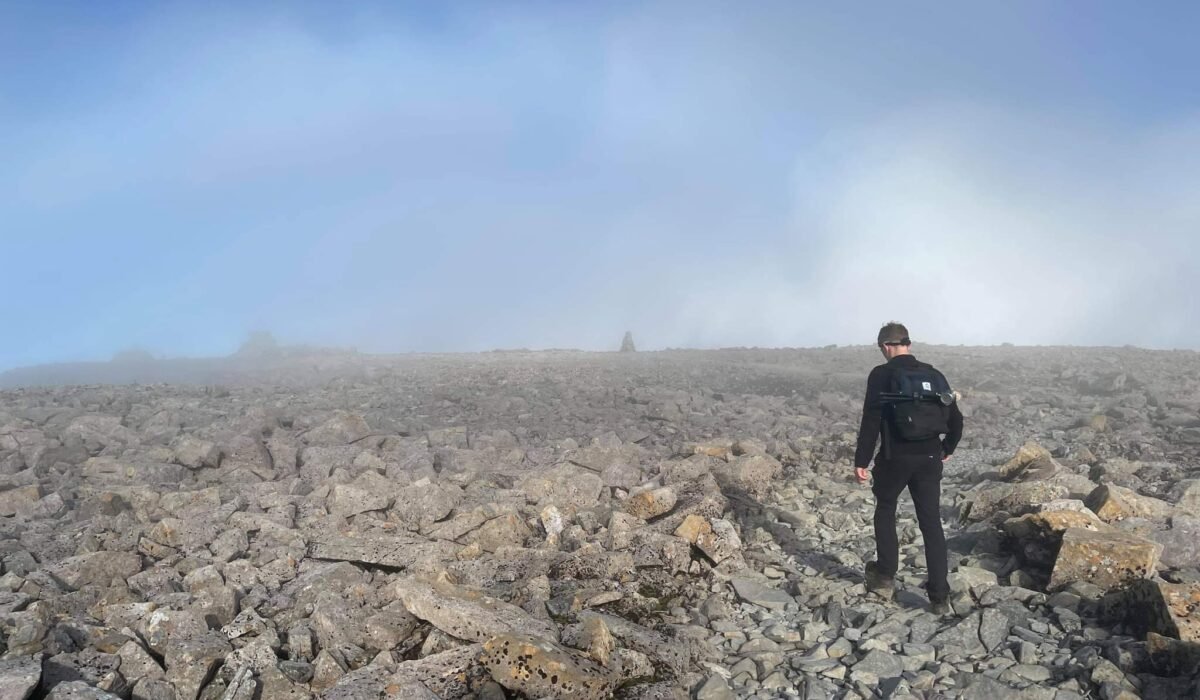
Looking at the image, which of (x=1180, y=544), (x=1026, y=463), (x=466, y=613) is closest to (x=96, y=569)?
(x=466, y=613)

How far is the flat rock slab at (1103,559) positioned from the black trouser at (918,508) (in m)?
1.04

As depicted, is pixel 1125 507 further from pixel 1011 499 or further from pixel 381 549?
pixel 381 549

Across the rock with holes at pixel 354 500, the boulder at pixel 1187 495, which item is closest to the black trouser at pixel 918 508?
the boulder at pixel 1187 495

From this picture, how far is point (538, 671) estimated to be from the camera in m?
5.11

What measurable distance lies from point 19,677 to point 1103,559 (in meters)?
8.75

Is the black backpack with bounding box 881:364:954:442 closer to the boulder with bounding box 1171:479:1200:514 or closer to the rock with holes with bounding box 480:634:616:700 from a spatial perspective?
the rock with holes with bounding box 480:634:616:700

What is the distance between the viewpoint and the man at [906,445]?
A: 21.9 feet

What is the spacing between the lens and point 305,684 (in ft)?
17.1

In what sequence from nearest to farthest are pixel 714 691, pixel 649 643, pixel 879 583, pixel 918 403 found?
pixel 714 691 → pixel 649 643 → pixel 918 403 → pixel 879 583

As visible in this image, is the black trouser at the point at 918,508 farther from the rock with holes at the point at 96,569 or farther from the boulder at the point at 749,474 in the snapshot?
the rock with holes at the point at 96,569

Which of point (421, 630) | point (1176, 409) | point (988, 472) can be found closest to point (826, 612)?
point (421, 630)

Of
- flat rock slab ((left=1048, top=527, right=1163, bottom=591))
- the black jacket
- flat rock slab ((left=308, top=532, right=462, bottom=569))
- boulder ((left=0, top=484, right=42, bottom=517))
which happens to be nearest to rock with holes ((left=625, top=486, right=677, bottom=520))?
flat rock slab ((left=308, top=532, right=462, bottom=569))

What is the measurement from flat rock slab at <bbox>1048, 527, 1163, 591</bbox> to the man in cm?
107

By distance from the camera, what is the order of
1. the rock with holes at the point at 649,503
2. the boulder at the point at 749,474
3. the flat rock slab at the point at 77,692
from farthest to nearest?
the boulder at the point at 749,474 → the rock with holes at the point at 649,503 → the flat rock slab at the point at 77,692
